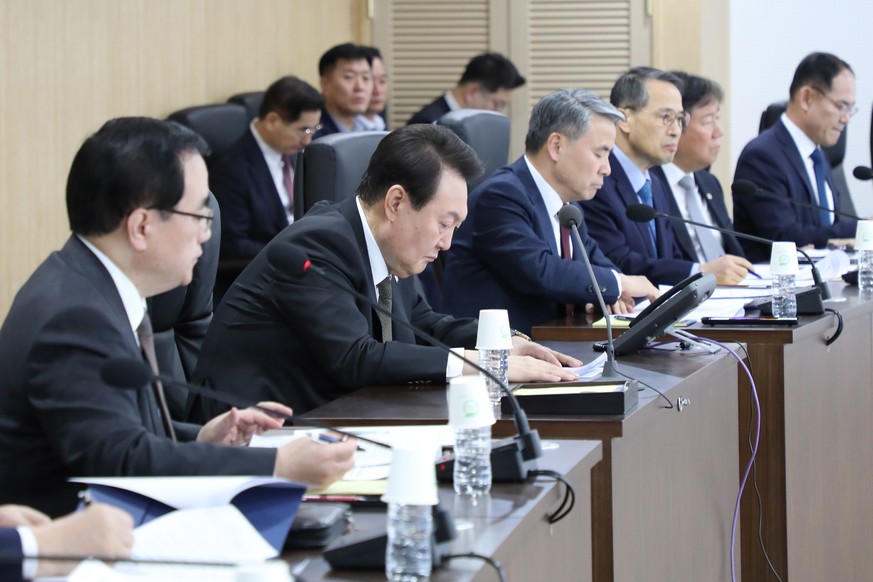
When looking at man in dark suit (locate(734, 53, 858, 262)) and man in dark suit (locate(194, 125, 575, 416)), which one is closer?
man in dark suit (locate(194, 125, 575, 416))

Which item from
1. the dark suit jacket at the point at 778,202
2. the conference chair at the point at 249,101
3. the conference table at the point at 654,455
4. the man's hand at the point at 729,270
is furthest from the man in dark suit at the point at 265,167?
the conference table at the point at 654,455

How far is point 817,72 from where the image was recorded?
5.32 metres

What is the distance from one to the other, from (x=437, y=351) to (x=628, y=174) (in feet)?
6.17

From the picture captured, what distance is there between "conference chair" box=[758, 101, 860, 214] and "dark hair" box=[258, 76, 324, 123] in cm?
208

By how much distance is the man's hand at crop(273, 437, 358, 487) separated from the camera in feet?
5.00

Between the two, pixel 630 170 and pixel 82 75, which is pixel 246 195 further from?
pixel 630 170

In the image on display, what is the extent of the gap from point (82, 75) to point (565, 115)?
175cm

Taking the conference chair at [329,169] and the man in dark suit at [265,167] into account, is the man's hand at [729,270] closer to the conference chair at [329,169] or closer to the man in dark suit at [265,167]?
the conference chair at [329,169]

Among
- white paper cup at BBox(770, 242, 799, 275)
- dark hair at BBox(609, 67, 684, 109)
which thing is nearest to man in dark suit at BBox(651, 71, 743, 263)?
dark hair at BBox(609, 67, 684, 109)

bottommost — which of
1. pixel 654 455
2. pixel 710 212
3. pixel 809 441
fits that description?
pixel 809 441

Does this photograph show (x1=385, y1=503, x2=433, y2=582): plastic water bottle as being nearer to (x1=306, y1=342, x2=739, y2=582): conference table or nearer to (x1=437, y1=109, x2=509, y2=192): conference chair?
(x1=306, y1=342, x2=739, y2=582): conference table

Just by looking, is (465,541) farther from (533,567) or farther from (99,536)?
(99,536)

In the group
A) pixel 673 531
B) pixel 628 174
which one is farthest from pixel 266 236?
pixel 673 531

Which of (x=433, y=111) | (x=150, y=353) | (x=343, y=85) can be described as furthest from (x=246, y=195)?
(x=150, y=353)
